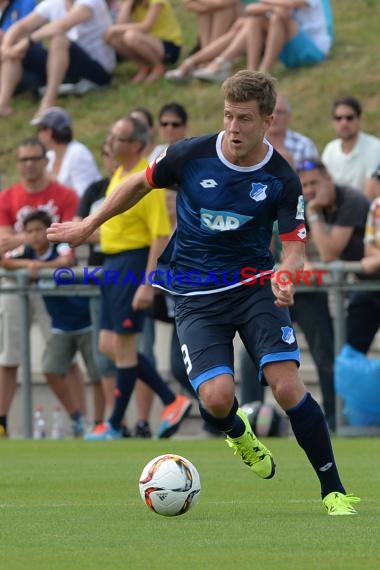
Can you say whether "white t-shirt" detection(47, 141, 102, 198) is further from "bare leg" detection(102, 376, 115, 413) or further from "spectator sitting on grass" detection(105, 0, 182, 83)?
"spectator sitting on grass" detection(105, 0, 182, 83)

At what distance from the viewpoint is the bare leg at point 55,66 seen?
18.9 metres

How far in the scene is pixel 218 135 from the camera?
26.8 ft

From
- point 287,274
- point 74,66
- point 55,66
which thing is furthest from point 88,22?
point 287,274

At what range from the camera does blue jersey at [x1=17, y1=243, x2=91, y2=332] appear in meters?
15.2

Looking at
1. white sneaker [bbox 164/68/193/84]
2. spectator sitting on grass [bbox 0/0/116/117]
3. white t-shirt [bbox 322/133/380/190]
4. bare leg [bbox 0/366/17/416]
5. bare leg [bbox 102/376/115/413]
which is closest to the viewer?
bare leg [bbox 102/376/115/413]

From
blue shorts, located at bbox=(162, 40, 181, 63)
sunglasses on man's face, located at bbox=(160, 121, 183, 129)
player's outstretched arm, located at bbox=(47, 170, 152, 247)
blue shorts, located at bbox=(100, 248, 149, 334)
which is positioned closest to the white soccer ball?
player's outstretched arm, located at bbox=(47, 170, 152, 247)

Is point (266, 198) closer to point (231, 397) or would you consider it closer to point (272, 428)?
point (231, 397)

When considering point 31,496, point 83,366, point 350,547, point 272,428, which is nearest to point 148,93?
point 83,366

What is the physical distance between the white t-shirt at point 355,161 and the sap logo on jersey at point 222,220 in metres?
6.85

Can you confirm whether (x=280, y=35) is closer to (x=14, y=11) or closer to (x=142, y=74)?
(x=142, y=74)

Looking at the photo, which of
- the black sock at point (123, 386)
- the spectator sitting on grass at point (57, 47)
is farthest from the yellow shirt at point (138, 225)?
the spectator sitting on grass at point (57, 47)

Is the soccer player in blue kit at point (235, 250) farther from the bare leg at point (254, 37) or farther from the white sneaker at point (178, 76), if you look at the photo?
the white sneaker at point (178, 76)

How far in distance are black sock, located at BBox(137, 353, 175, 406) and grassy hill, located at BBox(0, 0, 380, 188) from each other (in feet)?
18.1

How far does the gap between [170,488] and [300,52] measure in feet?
39.2
